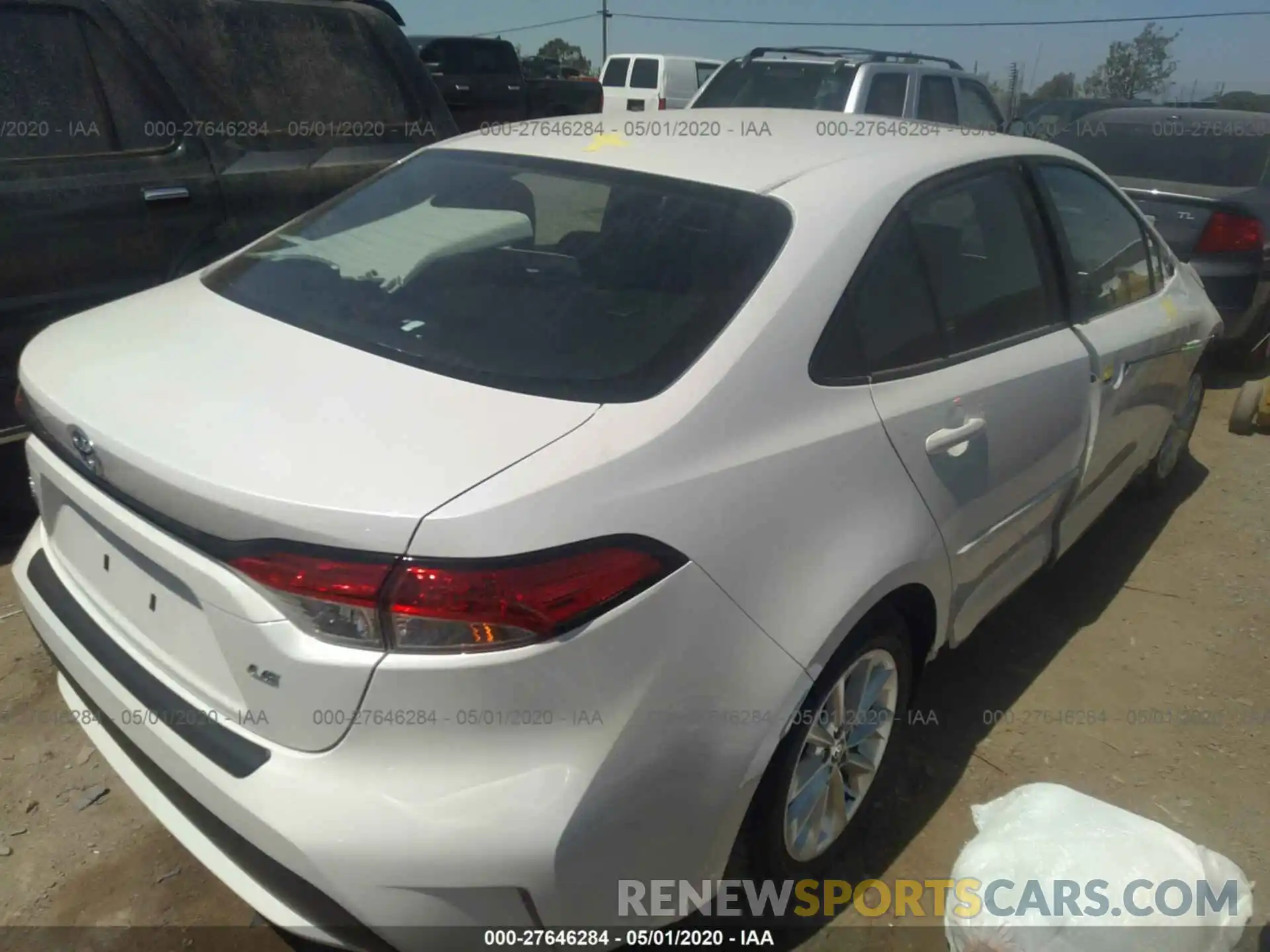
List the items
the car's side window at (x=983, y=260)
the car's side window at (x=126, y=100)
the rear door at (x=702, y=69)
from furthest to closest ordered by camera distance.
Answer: the rear door at (x=702, y=69), the car's side window at (x=126, y=100), the car's side window at (x=983, y=260)

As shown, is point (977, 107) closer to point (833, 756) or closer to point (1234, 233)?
point (1234, 233)

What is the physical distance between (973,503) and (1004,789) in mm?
866

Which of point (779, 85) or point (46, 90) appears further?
point (779, 85)

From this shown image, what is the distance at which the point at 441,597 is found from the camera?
1443 mm

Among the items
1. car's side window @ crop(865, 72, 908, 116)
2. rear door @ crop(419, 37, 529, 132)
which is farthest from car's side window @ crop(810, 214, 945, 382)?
rear door @ crop(419, 37, 529, 132)

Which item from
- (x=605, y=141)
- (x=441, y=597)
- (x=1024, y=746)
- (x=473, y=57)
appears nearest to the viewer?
(x=441, y=597)

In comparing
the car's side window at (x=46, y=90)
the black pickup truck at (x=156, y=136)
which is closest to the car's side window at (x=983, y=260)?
the black pickup truck at (x=156, y=136)

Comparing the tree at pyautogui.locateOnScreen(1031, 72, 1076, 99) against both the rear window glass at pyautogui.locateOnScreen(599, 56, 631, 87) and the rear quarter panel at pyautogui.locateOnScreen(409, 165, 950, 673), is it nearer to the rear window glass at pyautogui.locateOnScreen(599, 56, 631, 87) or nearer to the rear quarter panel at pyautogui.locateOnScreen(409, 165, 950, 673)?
the rear window glass at pyautogui.locateOnScreen(599, 56, 631, 87)

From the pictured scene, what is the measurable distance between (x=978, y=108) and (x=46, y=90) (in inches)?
369

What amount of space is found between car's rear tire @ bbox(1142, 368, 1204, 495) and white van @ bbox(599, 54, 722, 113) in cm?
1538

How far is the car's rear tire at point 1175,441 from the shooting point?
4.23 metres

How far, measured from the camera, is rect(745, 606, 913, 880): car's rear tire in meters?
1.95

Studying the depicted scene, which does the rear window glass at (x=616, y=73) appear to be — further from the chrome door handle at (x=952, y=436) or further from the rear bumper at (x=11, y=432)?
the chrome door handle at (x=952, y=436)

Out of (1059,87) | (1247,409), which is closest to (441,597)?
(1247,409)
